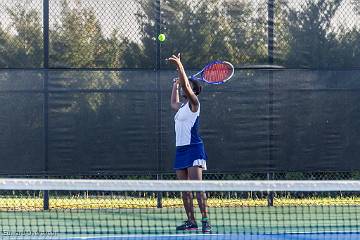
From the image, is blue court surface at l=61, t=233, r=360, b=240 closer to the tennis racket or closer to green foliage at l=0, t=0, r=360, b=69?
the tennis racket

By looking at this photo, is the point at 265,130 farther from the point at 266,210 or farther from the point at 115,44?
the point at 115,44

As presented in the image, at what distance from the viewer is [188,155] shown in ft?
23.2

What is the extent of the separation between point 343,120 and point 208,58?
158cm

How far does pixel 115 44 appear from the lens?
8828 mm

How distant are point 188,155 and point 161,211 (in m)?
1.63

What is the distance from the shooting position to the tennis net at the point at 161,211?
5148 millimetres

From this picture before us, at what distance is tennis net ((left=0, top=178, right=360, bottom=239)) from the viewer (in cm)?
515

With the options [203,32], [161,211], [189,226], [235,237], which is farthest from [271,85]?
[235,237]

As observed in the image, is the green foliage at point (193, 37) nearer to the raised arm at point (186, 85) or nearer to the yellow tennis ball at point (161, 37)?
the yellow tennis ball at point (161, 37)

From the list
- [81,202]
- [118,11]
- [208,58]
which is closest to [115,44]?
[118,11]

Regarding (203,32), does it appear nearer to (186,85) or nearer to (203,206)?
(186,85)

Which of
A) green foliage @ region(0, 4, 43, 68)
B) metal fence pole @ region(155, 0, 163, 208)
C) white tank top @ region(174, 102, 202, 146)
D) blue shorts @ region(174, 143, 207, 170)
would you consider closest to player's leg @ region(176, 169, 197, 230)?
blue shorts @ region(174, 143, 207, 170)

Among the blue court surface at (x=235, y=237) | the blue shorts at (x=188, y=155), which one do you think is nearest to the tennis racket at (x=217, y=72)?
Result: the blue shorts at (x=188, y=155)

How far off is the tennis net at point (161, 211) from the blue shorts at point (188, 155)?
29 cm
